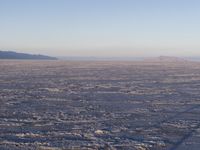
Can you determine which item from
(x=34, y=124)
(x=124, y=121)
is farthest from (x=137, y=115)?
(x=34, y=124)

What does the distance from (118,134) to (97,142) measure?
4.90 ft

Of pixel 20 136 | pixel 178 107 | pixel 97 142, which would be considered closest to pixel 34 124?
pixel 20 136

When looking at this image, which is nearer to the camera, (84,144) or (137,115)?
(84,144)

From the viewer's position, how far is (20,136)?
13898 millimetres

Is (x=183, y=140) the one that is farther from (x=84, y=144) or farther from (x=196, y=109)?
(x=196, y=109)

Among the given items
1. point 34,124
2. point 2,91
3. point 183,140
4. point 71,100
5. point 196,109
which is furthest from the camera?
point 2,91

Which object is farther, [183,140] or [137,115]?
[137,115]

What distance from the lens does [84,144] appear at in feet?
41.7

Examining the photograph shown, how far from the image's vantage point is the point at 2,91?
2878 centimetres

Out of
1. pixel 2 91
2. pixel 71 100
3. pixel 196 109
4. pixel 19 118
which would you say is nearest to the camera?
pixel 19 118

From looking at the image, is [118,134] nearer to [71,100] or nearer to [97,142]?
[97,142]

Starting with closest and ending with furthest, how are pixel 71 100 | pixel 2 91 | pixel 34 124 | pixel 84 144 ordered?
pixel 84 144, pixel 34 124, pixel 71 100, pixel 2 91

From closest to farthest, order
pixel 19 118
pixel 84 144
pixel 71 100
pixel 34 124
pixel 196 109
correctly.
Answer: pixel 84 144
pixel 34 124
pixel 19 118
pixel 196 109
pixel 71 100

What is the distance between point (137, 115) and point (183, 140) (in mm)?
5071
